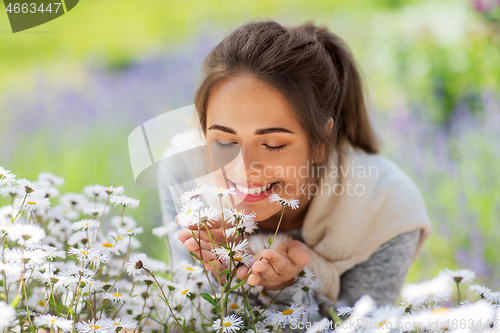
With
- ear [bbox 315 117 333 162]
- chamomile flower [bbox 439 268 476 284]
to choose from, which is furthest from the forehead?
chamomile flower [bbox 439 268 476 284]

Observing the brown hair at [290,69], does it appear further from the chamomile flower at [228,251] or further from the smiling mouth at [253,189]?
the chamomile flower at [228,251]

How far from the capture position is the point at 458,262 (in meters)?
1.64

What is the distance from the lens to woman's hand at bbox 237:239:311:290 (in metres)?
0.80

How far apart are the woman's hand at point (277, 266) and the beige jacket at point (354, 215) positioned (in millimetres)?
293

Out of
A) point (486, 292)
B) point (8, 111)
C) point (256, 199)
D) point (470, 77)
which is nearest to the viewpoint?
point (486, 292)

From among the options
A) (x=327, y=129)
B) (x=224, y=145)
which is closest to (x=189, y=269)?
(x=224, y=145)

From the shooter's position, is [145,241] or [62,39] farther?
[62,39]

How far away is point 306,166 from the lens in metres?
1.12

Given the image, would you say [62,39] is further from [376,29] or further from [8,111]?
[376,29]

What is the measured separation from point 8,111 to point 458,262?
223 cm

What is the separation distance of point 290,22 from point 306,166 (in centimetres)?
59

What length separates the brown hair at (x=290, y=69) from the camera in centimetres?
102

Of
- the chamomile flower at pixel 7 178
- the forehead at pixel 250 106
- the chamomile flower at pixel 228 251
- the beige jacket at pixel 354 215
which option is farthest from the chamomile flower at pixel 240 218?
the beige jacket at pixel 354 215

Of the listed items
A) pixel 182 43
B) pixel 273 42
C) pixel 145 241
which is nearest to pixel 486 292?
pixel 273 42
